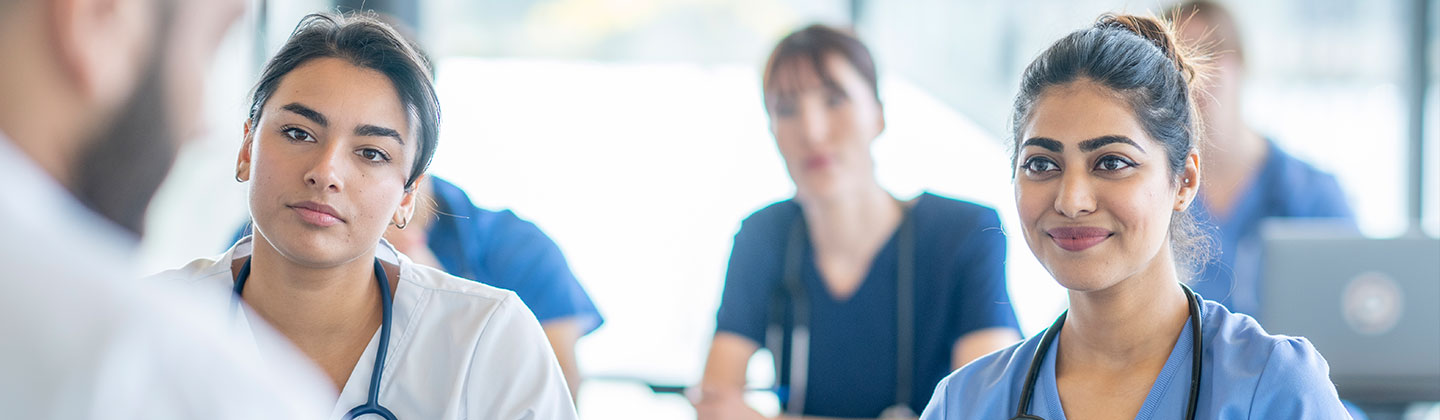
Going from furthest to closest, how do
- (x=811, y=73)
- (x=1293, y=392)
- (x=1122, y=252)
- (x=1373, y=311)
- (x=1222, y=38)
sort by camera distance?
(x=1222, y=38), (x=811, y=73), (x=1373, y=311), (x=1122, y=252), (x=1293, y=392)

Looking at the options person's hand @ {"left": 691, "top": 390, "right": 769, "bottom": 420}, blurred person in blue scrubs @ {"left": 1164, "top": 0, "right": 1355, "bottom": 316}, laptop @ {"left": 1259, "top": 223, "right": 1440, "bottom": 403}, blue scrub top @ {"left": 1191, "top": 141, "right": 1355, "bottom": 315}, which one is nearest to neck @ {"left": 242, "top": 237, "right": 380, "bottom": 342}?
person's hand @ {"left": 691, "top": 390, "right": 769, "bottom": 420}

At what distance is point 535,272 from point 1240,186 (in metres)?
1.64

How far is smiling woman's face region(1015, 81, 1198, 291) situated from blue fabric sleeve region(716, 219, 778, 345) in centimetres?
83

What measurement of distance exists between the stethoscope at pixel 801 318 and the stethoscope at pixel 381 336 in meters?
0.84

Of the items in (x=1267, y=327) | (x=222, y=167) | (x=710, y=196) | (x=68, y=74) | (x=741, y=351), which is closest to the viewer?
(x=68, y=74)

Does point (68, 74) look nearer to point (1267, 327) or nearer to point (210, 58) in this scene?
point (210, 58)

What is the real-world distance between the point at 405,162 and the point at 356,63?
0.45 feet

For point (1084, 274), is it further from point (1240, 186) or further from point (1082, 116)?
point (1240, 186)

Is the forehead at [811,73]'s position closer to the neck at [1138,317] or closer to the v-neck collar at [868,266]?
the v-neck collar at [868,266]

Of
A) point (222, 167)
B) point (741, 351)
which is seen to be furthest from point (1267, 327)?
point (222, 167)

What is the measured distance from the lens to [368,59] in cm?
138

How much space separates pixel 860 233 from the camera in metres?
2.10

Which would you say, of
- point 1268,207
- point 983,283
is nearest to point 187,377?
point 983,283

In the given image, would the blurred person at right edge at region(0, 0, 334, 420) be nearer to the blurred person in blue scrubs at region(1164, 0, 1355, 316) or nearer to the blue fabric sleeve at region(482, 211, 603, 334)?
the blue fabric sleeve at region(482, 211, 603, 334)
